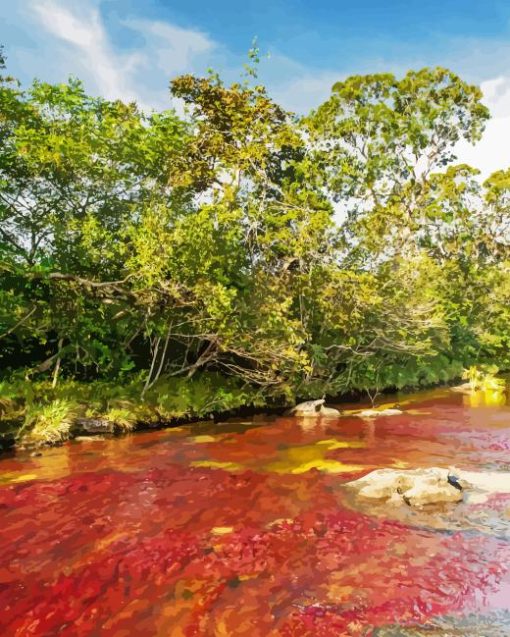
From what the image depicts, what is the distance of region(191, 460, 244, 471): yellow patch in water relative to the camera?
575 inches

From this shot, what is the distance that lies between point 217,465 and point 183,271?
6627 mm

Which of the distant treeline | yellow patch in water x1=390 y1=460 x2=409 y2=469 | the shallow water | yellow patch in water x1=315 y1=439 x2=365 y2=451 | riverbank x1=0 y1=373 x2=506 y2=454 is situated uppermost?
the distant treeline

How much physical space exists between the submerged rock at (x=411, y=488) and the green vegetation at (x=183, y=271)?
8.00 m

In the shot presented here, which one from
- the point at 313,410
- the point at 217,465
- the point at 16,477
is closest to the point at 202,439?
the point at 217,465

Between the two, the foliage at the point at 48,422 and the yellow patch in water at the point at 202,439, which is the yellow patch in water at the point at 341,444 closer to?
the yellow patch in water at the point at 202,439

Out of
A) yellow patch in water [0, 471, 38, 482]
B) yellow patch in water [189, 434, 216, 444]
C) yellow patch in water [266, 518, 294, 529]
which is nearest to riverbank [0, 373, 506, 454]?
yellow patch in water [189, 434, 216, 444]

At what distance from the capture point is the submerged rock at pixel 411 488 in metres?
11.2

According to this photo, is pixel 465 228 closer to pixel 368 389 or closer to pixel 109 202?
pixel 368 389

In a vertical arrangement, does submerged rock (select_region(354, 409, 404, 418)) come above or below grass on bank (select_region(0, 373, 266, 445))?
below

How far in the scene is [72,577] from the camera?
8.22 meters

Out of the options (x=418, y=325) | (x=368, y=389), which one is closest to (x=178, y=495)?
(x=418, y=325)

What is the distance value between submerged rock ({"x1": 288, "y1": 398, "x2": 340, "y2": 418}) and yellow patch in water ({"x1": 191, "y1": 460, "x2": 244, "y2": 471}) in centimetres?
850

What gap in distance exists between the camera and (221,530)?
1012 cm

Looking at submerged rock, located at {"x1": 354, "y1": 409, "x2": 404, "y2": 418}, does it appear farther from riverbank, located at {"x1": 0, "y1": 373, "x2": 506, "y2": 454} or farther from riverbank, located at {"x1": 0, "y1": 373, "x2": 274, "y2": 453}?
riverbank, located at {"x1": 0, "y1": 373, "x2": 274, "y2": 453}
